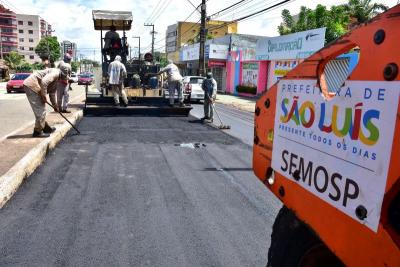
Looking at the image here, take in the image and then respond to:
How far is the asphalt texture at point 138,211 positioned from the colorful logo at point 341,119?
1.70 meters

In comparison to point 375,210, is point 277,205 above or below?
below

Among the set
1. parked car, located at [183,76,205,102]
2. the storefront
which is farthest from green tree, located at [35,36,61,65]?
parked car, located at [183,76,205,102]

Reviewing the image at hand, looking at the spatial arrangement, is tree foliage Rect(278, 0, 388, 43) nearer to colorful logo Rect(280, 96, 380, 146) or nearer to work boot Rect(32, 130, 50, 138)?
work boot Rect(32, 130, 50, 138)

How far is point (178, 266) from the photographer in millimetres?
3174

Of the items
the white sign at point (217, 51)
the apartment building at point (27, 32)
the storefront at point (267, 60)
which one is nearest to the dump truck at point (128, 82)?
the storefront at point (267, 60)

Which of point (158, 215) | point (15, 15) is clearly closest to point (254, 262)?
point (158, 215)

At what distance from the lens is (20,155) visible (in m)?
6.26

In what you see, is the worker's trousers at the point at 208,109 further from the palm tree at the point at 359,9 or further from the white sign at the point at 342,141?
the palm tree at the point at 359,9

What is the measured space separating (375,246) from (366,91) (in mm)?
643

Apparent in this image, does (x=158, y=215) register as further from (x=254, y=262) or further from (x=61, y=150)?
(x=61, y=150)

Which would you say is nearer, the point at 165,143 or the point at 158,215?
the point at 158,215

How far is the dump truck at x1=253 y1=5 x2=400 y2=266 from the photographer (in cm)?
146

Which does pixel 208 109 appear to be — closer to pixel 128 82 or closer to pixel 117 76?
pixel 117 76

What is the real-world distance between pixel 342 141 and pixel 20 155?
587 cm
